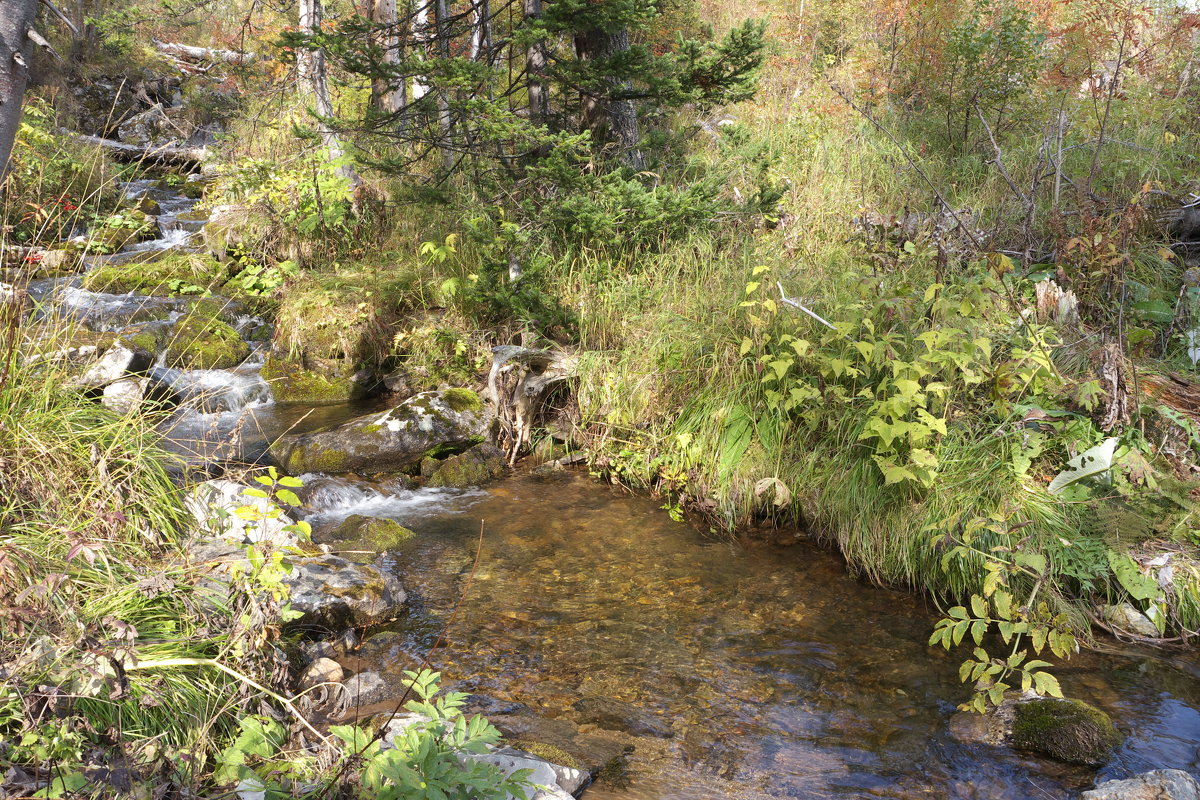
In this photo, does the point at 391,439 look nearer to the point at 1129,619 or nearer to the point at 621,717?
the point at 621,717

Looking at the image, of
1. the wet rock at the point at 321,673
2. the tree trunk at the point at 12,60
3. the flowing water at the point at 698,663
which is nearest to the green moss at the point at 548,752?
the flowing water at the point at 698,663

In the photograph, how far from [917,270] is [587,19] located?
3100 mm

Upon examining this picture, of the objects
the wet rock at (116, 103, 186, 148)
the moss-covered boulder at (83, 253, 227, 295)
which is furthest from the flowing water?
the wet rock at (116, 103, 186, 148)

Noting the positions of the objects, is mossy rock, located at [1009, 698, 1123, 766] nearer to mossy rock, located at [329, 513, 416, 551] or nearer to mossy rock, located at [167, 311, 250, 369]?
mossy rock, located at [329, 513, 416, 551]

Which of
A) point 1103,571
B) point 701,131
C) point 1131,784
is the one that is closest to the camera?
point 1131,784

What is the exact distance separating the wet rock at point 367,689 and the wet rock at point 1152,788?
2.95 m

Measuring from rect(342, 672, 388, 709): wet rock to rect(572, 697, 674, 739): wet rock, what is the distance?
0.91 m

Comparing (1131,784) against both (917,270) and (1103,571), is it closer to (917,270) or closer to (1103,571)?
(1103,571)

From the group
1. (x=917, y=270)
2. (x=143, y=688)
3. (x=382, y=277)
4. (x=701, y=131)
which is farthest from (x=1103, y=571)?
(x=701, y=131)

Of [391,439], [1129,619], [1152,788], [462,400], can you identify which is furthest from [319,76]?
[1152,788]

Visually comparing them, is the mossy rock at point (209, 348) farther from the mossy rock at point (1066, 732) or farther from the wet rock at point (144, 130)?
the wet rock at point (144, 130)

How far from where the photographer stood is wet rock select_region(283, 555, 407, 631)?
4016 millimetres

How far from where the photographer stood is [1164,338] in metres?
5.49

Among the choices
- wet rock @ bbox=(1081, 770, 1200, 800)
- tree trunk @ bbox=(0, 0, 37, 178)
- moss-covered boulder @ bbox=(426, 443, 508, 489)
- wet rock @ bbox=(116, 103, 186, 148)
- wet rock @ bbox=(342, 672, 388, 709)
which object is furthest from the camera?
wet rock @ bbox=(116, 103, 186, 148)
